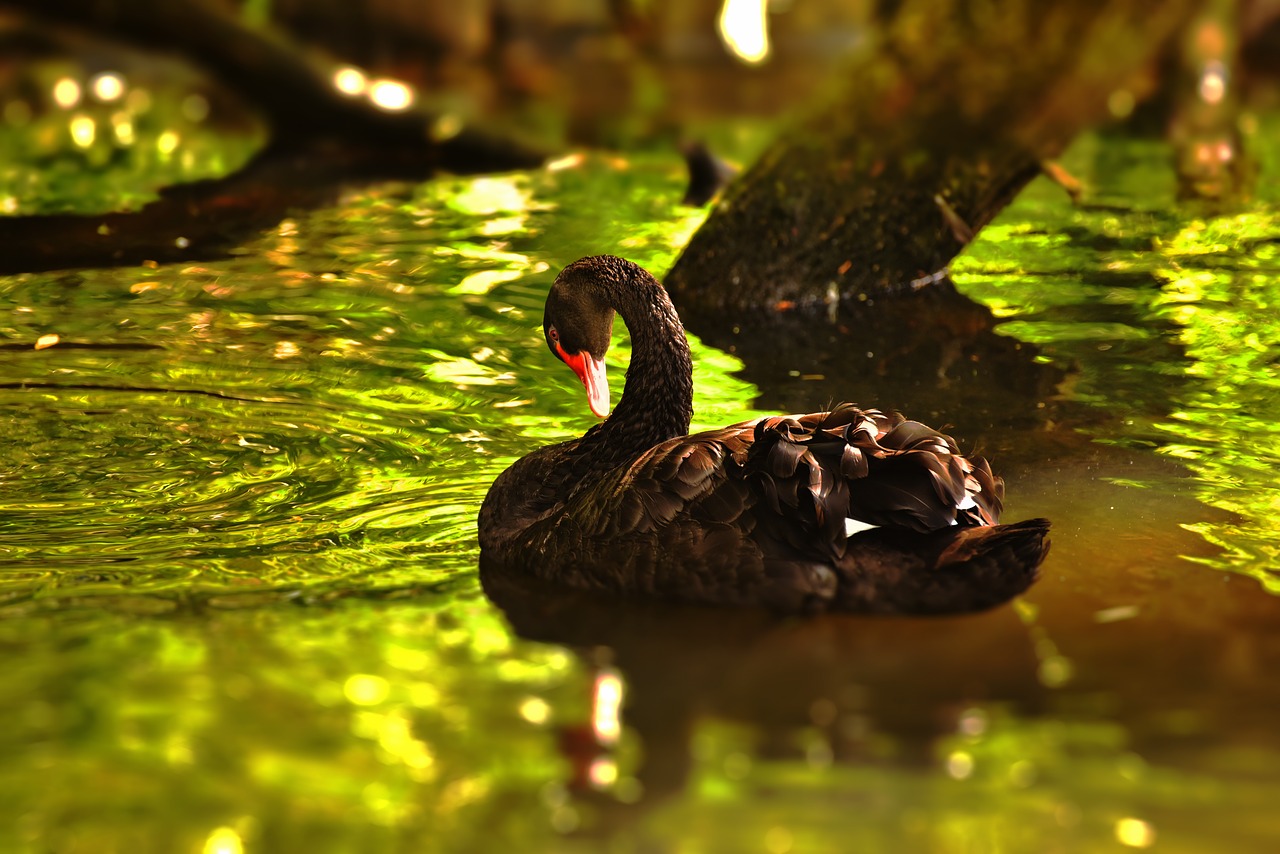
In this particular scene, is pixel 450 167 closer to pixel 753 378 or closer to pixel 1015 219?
pixel 1015 219

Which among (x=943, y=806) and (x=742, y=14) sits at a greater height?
(x=742, y=14)

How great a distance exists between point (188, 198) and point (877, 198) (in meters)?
4.57

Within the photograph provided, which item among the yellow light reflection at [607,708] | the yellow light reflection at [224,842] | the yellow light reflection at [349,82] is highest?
the yellow light reflection at [349,82]

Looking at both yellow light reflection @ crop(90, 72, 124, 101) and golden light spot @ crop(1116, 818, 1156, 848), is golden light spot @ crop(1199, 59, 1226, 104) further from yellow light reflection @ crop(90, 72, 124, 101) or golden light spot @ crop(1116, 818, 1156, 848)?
golden light spot @ crop(1116, 818, 1156, 848)

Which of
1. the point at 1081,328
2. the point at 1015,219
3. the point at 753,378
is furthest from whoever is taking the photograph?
the point at 1015,219

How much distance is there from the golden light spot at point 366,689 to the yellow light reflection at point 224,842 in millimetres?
571

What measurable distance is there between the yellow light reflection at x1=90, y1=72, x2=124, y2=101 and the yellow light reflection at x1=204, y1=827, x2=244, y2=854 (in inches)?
502

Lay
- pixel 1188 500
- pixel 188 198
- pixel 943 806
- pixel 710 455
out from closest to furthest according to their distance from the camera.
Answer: pixel 943 806 → pixel 710 455 → pixel 1188 500 → pixel 188 198

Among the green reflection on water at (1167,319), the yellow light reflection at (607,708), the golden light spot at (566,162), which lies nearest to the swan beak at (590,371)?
the yellow light reflection at (607,708)

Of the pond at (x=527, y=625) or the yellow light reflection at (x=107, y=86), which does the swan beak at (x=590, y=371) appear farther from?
the yellow light reflection at (x=107, y=86)

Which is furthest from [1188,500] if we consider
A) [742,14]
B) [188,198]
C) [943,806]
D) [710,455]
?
[188,198]

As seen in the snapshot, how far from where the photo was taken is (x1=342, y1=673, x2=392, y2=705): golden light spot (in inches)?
157

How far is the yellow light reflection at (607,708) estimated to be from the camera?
3.79 m

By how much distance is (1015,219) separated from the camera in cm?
972
